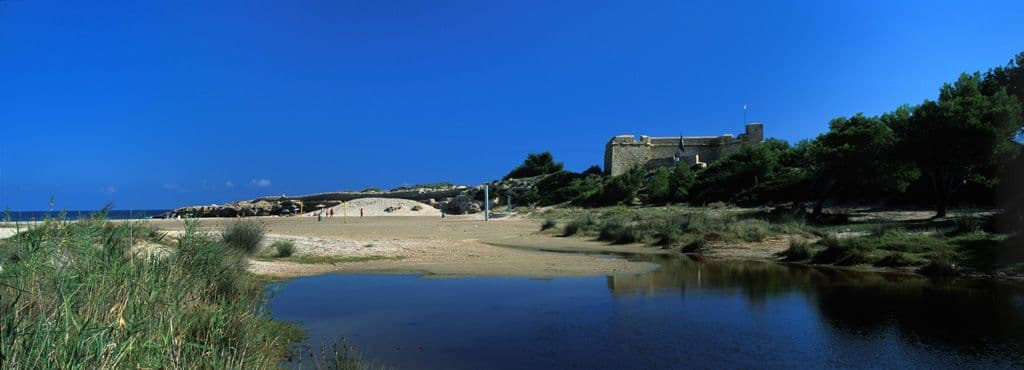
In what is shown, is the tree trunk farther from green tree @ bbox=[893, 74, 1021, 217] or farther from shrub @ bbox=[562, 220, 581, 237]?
shrub @ bbox=[562, 220, 581, 237]

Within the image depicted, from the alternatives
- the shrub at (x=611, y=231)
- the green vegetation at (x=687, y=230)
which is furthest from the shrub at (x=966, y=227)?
the shrub at (x=611, y=231)

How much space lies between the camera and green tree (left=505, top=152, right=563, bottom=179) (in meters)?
81.6

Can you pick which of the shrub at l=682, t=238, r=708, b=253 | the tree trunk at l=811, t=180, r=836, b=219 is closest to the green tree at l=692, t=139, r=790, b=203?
the tree trunk at l=811, t=180, r=836, b=219

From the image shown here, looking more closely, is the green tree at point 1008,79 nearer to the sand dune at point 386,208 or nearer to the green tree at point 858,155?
the green tree at point 858,155

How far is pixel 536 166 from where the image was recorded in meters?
82.6

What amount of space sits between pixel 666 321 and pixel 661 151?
59087mm

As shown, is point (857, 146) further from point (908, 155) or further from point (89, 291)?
point (89, 291)

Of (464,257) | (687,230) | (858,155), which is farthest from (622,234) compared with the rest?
(858,155)

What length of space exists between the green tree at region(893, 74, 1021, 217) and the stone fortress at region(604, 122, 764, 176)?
120ft

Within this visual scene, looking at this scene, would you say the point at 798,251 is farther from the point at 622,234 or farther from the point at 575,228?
the point at 575,228

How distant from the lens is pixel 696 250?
67.4 ft

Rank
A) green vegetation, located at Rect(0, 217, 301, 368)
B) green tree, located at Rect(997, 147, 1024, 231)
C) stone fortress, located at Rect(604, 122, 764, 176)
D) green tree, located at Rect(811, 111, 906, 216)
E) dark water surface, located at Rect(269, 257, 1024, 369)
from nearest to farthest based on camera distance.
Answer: green vegetation, located at Rect(0, 217, 301, 368)
dark water surface, located at Rect(269, 257, 1024, 369)
green tree, located at Rect(997, 147, 1024, 231)
green tree, located at Rect(811, 111, 906, 216)
stone fortress, located at Rect(604, 122, 764, 176)

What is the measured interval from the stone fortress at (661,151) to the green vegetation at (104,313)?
58.4m

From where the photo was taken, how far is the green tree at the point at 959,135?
22.4 m
